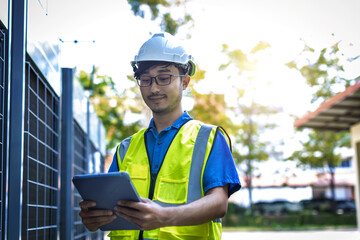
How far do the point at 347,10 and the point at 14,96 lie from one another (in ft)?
7.26

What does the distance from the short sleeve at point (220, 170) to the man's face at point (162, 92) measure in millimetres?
337

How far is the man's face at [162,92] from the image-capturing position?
8.67 feet

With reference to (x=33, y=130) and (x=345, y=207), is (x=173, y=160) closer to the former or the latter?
(x=33, y=130)

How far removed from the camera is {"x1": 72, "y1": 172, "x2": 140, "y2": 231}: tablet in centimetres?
203

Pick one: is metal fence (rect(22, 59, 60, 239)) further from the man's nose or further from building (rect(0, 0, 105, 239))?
the man's nose

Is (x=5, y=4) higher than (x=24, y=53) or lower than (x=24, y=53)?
higher

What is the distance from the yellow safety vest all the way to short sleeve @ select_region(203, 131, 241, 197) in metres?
0.03

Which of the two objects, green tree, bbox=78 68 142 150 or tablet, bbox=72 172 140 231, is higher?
green tree, bbox=78 68 142 150

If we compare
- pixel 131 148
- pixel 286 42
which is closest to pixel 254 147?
pixel 286 42

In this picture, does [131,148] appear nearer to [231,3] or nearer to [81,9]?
[81,9]

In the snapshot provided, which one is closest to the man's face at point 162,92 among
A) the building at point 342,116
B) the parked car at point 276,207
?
the building at point 342,116

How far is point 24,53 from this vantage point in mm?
2953

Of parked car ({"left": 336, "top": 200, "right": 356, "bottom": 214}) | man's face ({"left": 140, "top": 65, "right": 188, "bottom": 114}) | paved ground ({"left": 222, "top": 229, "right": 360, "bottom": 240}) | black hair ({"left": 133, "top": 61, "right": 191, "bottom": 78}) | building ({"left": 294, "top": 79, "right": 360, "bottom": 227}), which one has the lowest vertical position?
paved ground ({"left": 222, "top": 229, "right": 360, "bottom": 240})

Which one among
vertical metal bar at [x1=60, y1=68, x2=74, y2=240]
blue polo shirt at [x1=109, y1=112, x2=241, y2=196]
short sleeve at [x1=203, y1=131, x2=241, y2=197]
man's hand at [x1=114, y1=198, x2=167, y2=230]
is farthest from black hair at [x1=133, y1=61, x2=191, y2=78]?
vertical metal bar at [x1=60, y1=68, x2=74, y2=240]
